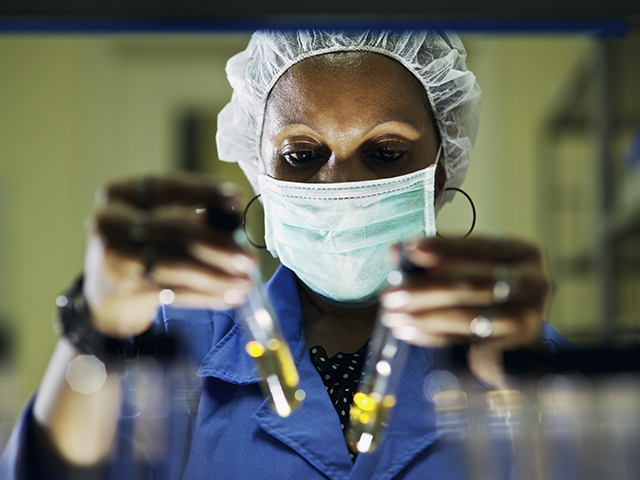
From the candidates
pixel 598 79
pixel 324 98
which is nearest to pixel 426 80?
pixel 324 98

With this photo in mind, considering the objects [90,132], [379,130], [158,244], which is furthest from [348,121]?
[90,132]

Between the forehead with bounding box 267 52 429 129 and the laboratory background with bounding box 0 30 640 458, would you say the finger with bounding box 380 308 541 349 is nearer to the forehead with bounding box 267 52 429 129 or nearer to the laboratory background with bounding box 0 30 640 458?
the laboratory background with bounding box 0 30 640 458

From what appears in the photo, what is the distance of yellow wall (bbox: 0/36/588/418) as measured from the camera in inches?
28.1

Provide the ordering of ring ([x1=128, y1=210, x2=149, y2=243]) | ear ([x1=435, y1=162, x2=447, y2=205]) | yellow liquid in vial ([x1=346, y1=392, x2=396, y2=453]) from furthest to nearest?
ear ([x1=435, y1=162, x2=447, y2=205]) < yellow liquid in vial ([x1=346, y1=392, x2=396, y2=453]) < ring ([x1=128, y1=210, x2=149, y2=243])

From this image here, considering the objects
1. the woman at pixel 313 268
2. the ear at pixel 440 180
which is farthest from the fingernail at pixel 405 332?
the ear at pixel 440 180

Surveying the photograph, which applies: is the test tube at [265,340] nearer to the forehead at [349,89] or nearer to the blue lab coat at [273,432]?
the blue lab coat at [273,432]

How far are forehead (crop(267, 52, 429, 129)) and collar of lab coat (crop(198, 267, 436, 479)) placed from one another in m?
0.20

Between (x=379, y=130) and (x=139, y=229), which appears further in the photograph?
(x=379, y=130)

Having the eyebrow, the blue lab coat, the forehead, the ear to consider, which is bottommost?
the blue lab coat

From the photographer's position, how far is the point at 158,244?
0.51 meters

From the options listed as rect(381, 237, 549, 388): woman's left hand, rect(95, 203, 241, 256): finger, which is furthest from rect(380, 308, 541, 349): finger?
rect(95, 203, 241, 256): finger

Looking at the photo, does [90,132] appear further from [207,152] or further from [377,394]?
[377,394]

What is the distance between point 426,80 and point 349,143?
0.17m

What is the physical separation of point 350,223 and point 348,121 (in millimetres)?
121
